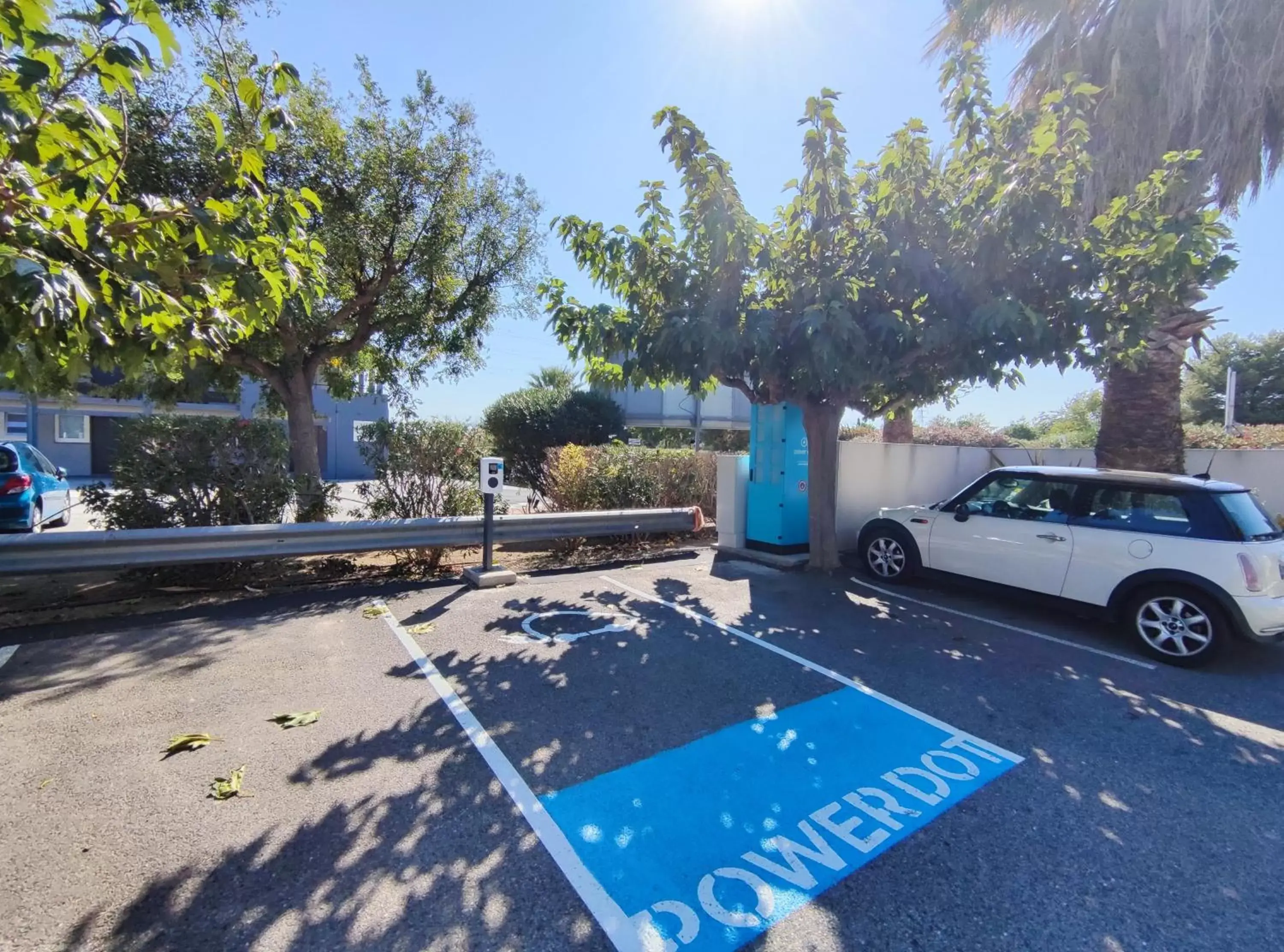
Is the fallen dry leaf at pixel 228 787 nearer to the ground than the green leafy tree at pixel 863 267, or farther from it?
nearer to the ground

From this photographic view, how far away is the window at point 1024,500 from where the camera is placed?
230 inches

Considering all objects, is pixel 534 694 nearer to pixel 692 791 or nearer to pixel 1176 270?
pixel 692 791

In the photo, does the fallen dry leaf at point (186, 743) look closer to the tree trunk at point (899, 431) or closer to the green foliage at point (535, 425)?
the tree trunk at point (899, 431)

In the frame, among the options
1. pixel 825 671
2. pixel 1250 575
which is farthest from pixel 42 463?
pixel 1250 575

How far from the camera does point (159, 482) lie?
20.7 ft

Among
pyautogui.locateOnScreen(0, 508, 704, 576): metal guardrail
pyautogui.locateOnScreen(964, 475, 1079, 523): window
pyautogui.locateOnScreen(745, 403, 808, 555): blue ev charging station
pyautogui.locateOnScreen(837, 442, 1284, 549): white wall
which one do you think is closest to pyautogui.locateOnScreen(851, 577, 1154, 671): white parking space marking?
pyautogui.locateOnScreen(964, 475, 1079, 523): window

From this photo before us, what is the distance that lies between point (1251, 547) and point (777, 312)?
4625 millimetres

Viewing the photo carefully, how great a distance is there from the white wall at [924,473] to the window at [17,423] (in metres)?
25.6

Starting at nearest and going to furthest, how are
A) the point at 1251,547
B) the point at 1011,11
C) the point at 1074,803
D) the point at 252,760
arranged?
the point at 1074,803 < the point at 252,760 < the point at 1251,547 < the point at 1011,11

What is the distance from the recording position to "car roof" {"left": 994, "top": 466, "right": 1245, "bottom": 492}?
512 centimetres

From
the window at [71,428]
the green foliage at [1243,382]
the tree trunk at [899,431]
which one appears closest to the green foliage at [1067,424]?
the green foliage at [1243,382]

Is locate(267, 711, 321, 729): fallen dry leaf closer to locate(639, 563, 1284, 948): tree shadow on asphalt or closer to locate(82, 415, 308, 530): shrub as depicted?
locate(639, 563, 1284, 948): tree shadow on asphalt

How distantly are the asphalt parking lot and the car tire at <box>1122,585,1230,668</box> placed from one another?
0.47 feet

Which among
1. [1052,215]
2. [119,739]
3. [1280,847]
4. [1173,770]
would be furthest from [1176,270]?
[119,739]
